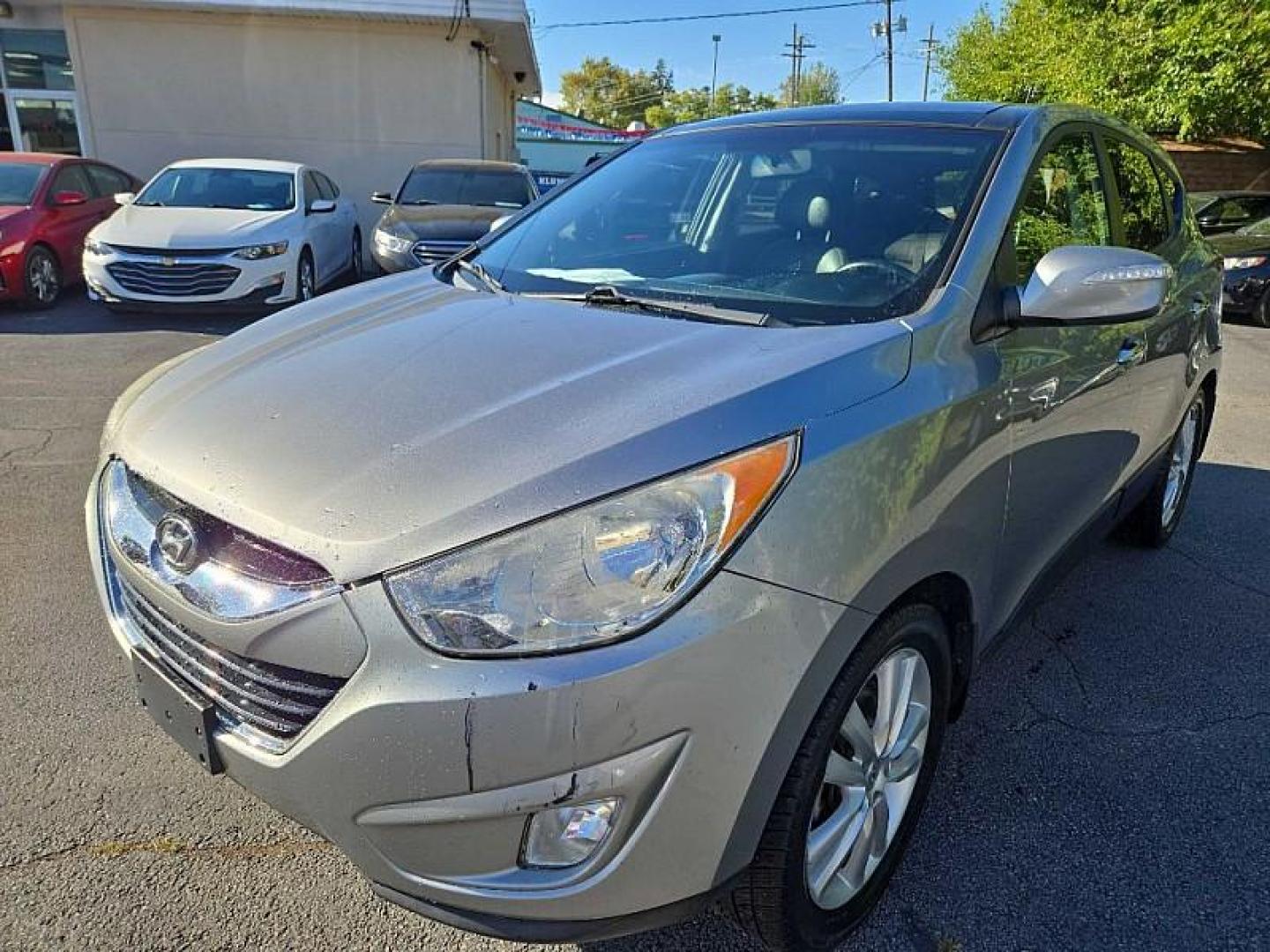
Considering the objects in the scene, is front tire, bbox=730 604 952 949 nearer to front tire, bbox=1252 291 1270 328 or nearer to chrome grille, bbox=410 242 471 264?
chrome grille, bbox=410 242 471 264

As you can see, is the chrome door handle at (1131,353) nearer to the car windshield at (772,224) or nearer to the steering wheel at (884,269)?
the car windshield at (772,224)

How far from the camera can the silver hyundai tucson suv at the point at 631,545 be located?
56.2 inches

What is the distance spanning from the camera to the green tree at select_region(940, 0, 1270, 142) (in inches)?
541

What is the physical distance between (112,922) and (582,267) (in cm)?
197

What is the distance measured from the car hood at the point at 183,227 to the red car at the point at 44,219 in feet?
2.91

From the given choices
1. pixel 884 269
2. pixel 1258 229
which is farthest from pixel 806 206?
pixel 1258 229

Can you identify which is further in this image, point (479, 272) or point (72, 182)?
point (72, 182)

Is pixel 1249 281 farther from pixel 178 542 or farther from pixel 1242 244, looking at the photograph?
pixel 178 542

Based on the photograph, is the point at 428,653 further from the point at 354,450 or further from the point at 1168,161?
the point at 1168,161

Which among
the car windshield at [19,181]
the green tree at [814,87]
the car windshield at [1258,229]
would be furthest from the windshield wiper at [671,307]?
the green tree at [814,87]

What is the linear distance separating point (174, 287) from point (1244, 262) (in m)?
11.4

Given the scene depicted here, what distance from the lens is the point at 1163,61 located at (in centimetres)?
1504

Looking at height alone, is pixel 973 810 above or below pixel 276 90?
below

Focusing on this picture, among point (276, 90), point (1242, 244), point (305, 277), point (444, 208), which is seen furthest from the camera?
point (276, 90)
